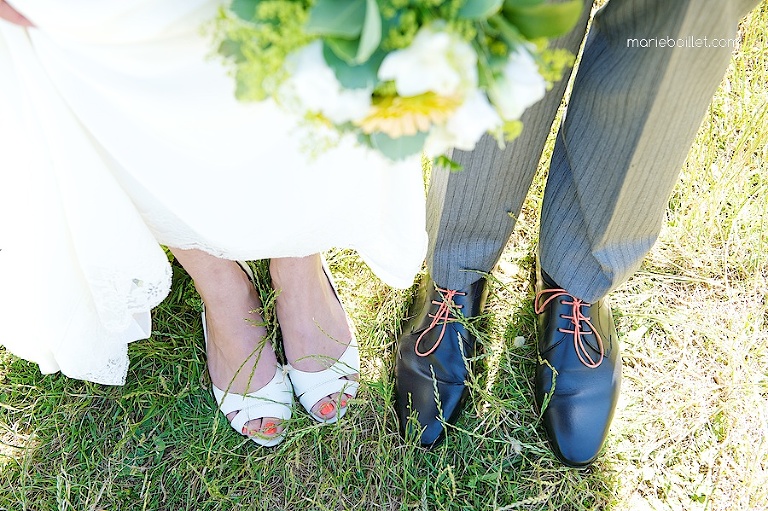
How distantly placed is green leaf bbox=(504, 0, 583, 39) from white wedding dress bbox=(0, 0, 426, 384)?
0.27m

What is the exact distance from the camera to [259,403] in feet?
5.08

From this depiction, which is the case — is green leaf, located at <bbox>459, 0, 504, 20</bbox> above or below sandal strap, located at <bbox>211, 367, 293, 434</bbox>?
above

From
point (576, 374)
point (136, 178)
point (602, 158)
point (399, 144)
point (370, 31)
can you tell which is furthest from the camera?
point (576, 374)

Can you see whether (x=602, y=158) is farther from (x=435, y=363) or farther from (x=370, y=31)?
(x=370, y=31)

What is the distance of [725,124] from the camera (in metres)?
2.01

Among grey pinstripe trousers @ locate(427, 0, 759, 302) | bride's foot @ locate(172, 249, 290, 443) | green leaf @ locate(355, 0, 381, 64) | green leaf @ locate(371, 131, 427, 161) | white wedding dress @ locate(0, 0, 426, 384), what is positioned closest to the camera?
green leaf @ locate(355, 0, 381, 64)

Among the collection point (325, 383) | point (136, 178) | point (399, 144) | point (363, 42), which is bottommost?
point (325, 383)

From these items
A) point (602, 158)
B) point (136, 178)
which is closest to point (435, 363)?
point (602, 158)

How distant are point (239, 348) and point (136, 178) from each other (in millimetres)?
609

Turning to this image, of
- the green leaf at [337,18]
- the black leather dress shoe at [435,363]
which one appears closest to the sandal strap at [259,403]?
the black leather dress shoe at [435,363]

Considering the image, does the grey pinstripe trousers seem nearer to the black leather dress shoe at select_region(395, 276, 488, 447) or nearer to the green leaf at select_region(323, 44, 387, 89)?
the black leather dress shoe at select_region(395, 276, 488, 447)

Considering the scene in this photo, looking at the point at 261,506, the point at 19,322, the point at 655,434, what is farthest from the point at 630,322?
the point at 19,322

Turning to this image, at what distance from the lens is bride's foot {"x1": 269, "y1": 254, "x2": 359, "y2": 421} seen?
152 centimetres

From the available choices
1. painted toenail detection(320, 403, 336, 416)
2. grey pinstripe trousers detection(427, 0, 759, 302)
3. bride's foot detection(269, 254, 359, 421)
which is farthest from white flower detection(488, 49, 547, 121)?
painted toenail detection(320, 403, 336, 416)
